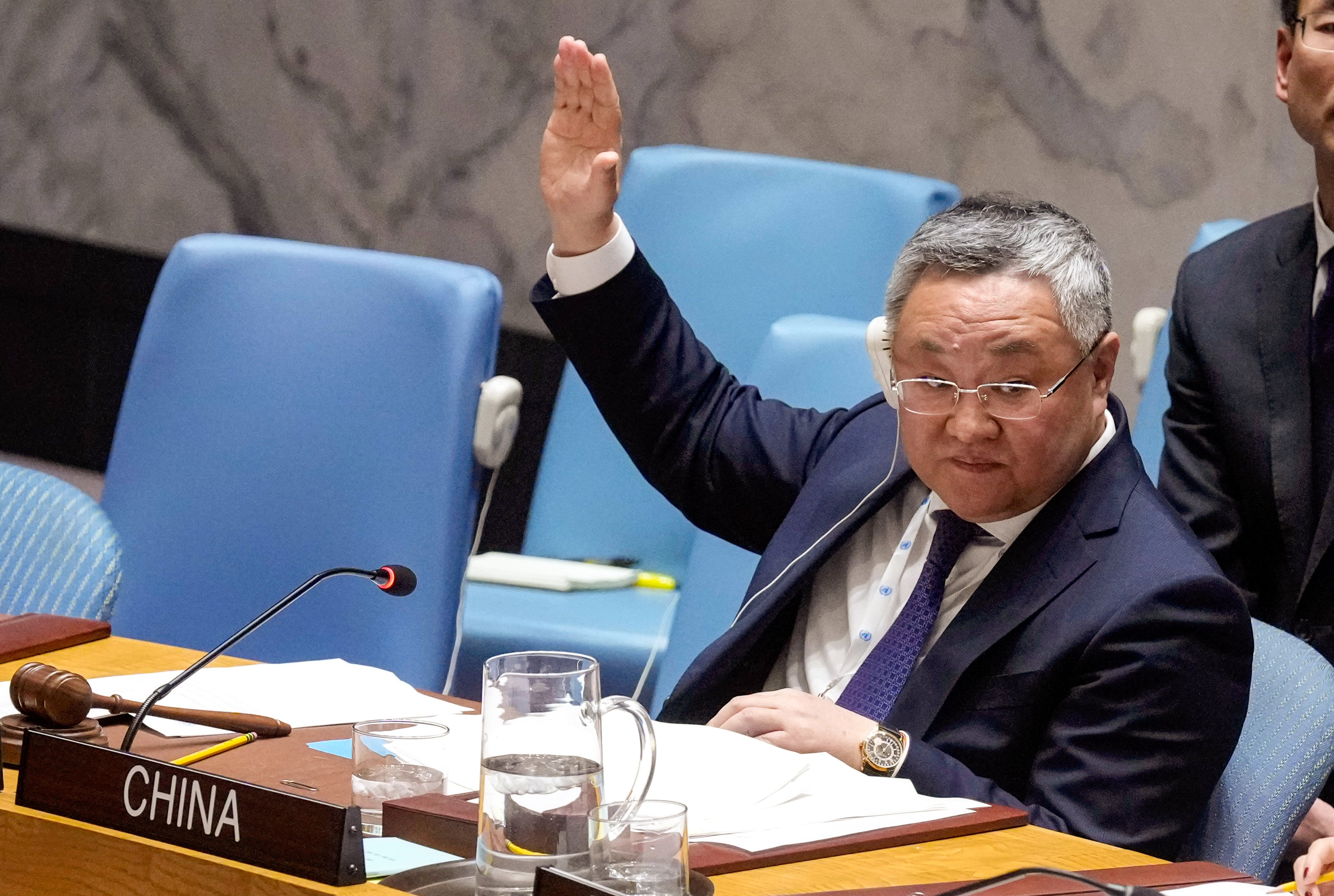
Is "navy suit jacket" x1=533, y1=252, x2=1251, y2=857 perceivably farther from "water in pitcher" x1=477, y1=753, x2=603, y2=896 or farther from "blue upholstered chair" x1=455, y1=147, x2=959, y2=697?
"blue upholstered chair" x1=455, y1=147, x2=959, y2=697

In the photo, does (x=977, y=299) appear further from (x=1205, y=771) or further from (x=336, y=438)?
(x=336, y=438)

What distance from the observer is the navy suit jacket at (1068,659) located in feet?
4.60

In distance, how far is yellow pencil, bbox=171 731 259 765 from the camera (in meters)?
1.21

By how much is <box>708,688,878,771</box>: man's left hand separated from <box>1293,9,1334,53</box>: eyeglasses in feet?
3.29

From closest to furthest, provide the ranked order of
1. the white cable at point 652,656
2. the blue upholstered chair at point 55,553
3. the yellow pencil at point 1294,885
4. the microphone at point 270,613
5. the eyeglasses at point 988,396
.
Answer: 1. the yellow pencil at point 1294,885
2. the microphone at point 270,613
3. the eyeglasses at point 988,396
4. the blue upholstered chair at point 55,553
5. the white cable at point 652,656

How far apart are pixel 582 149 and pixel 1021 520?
0.66m

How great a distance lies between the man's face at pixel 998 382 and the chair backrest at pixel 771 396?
0.48m

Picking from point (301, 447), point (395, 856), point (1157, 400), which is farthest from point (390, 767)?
point (1157, 400)

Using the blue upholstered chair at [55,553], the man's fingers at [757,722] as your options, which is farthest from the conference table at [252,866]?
the blue upholstered chair at [55,553]

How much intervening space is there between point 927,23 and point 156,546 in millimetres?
1743

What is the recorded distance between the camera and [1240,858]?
1.41 m

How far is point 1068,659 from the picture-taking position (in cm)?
146

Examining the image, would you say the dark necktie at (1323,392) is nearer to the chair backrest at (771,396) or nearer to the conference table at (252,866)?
the chair backrest at (771,396)

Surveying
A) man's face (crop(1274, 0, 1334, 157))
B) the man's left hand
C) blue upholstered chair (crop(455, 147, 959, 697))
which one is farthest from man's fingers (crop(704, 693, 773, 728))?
blue upholstered chair (crop(455, 147, 959, 697))
